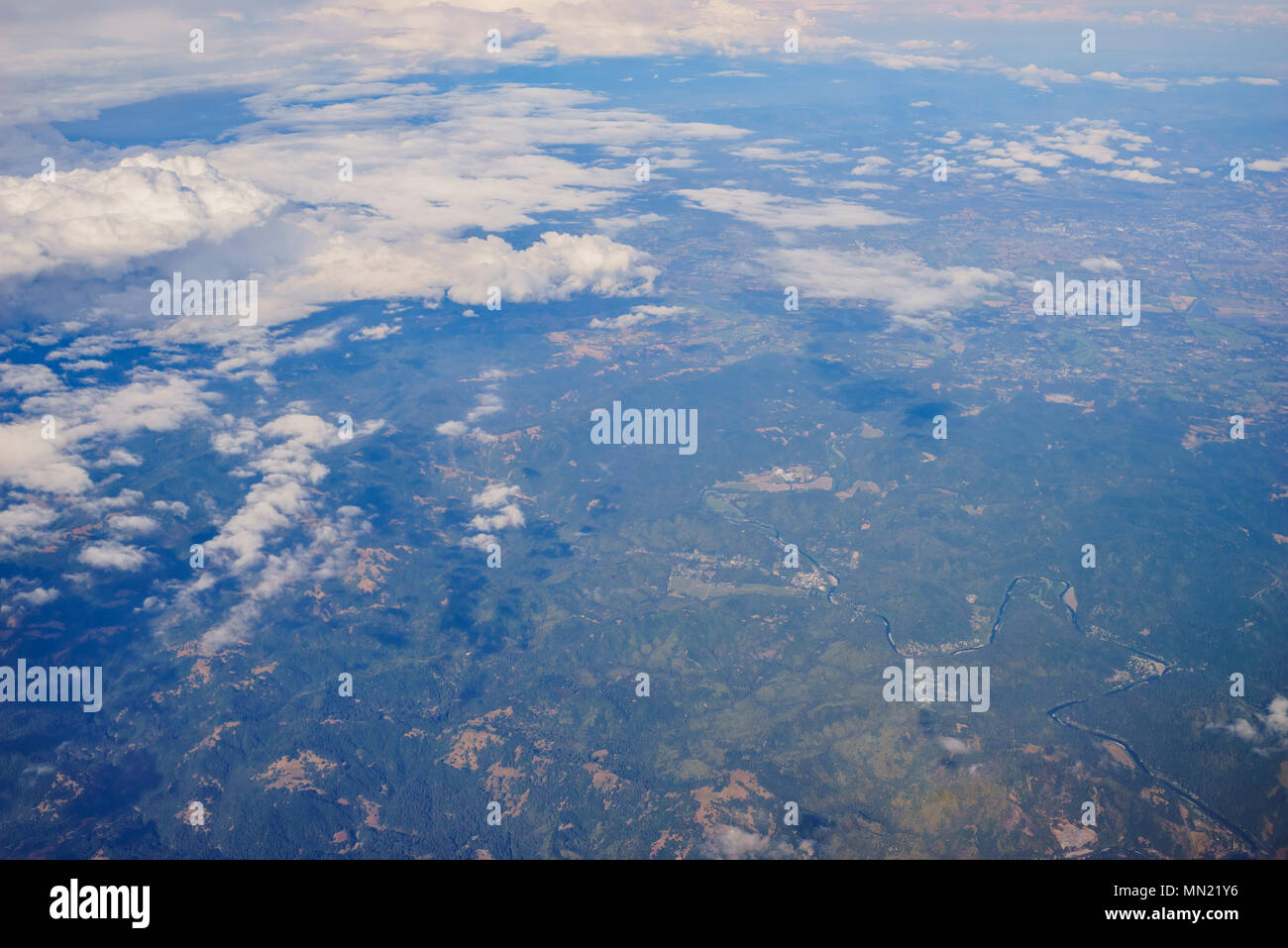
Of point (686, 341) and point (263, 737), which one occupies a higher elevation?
point (686, 341)

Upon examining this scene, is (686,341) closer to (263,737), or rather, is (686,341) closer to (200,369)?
(200,369)

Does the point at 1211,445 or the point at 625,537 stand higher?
the point at 1211,445

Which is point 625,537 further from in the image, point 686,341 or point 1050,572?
point 686,341

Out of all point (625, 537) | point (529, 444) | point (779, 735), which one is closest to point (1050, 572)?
point (779, 735)

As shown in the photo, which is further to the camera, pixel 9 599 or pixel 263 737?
pixel 9 599

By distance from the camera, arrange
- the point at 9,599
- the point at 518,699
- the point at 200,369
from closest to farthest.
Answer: the point at 518,699 < the point at 9,599 < the point at 200,369

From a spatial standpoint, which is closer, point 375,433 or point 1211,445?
point 1211,445
